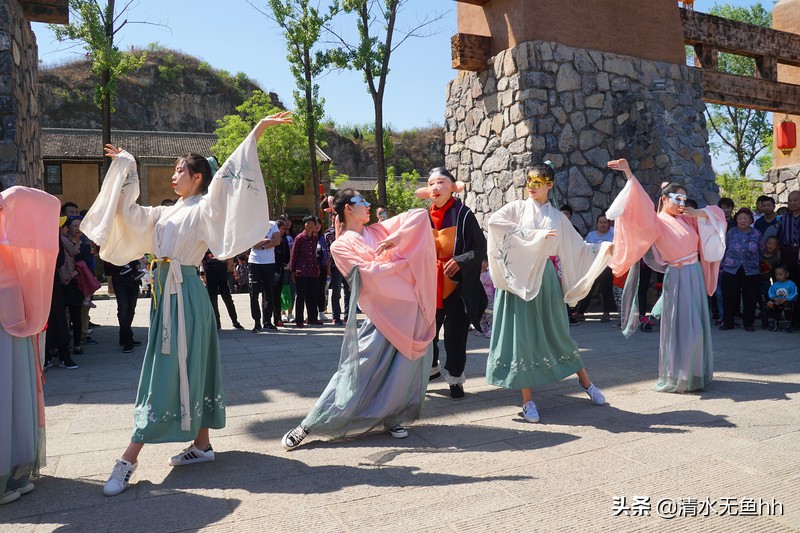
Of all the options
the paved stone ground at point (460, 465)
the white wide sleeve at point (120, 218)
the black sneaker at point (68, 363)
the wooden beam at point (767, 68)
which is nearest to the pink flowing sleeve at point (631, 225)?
the paved stone ground at point (460, 465)

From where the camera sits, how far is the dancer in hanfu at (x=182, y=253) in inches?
132

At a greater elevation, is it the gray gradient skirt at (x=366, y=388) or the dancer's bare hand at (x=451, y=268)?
the dancer's bare hand at (x=451, y=268)

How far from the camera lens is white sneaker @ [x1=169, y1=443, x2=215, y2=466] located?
356 centimetres

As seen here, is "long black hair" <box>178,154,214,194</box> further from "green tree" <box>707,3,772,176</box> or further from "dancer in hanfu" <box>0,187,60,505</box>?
"green tree" <box>707,3,772,176</box>

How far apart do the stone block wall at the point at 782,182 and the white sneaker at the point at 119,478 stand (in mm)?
14185

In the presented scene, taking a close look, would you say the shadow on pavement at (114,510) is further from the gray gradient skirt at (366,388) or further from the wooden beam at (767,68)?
the wooden beam at (767,68)

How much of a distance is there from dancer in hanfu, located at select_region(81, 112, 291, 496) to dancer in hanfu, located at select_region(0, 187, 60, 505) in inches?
10.3

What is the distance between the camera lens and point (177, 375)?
3.40 meters

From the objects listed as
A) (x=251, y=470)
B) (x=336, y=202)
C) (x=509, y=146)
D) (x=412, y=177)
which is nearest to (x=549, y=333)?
(x=336, y=202)

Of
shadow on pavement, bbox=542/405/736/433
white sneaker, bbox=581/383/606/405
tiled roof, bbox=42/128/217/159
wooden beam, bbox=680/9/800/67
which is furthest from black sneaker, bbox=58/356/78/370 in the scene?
tiled roof, bbox=42/128/217/159

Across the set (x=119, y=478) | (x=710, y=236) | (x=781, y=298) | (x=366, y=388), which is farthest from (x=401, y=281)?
(x=781, y=298)

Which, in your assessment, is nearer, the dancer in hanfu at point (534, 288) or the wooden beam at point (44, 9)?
the dancer in hanfu at point (534, 288)

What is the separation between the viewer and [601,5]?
9688 millimetres

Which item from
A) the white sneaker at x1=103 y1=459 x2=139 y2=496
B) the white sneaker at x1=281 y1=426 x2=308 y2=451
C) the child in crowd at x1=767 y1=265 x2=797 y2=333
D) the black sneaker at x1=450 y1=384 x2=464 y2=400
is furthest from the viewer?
the child in crowd at x1=767 y1=265 x2=797 y2=333
